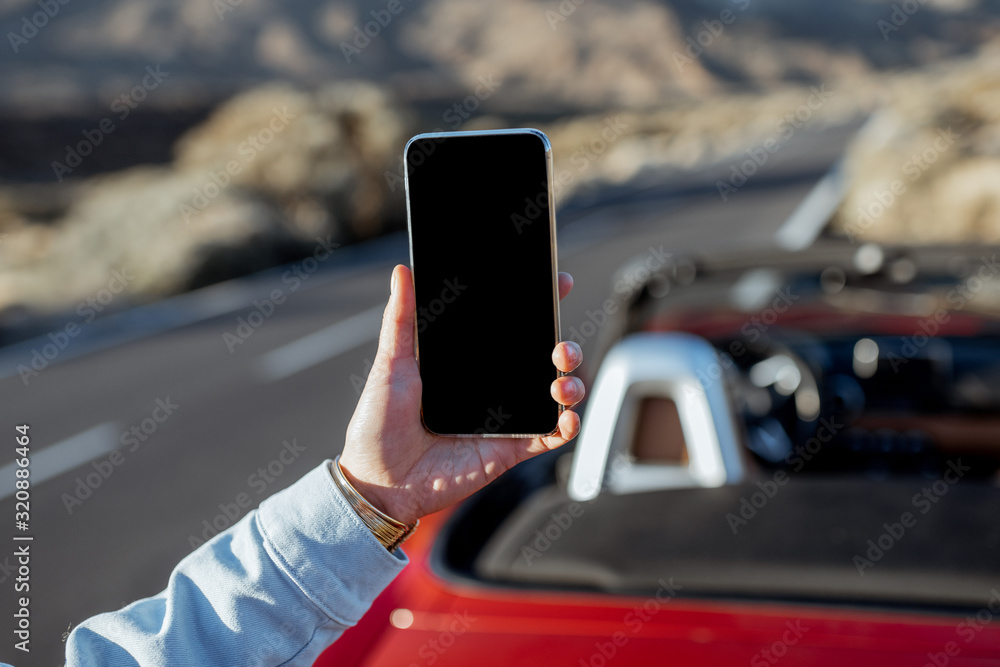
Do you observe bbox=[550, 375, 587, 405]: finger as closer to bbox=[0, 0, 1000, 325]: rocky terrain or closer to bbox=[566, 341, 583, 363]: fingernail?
bbox=[566, 341, 583, 363]: fingernail

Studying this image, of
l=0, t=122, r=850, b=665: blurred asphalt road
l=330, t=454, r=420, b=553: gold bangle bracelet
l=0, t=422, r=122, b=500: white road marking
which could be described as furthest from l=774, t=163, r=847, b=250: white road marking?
l=330, t=454, r=420, b=553: gold bangle bracelet

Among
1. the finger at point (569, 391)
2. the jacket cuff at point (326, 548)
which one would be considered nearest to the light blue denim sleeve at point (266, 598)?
the jacket cuff at point (326, 548)

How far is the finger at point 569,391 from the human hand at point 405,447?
0.05 meters

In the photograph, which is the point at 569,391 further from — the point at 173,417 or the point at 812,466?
the point at 173,417

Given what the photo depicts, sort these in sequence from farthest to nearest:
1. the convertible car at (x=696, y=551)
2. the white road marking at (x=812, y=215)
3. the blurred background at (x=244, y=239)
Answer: the white road marking at (x=812, y=215), the blurred background at (x=244, y=239), the convertible car at (x=696, y=551)

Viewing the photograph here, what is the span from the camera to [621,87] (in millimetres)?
108062

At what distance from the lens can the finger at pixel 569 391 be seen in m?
1.10

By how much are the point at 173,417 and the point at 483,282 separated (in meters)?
6.66

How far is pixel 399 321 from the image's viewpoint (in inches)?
46.1

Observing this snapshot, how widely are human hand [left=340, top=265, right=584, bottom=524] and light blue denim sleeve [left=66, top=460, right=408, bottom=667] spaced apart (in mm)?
62

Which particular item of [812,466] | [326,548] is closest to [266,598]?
[326,548]

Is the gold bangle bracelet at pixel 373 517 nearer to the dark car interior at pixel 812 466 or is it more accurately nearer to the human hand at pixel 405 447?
the human hand at pixel 405 447

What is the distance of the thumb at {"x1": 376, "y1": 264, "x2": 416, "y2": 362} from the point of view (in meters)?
1.15

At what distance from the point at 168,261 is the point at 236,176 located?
726 cm
